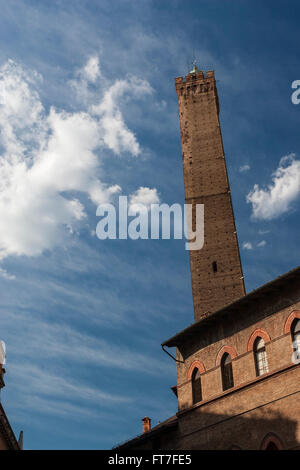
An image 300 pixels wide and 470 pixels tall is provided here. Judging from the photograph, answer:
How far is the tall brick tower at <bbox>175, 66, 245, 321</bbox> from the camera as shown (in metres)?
30.9

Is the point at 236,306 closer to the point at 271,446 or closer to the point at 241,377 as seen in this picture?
the point at 241,377

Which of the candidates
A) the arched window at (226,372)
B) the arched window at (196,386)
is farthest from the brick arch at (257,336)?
the arched window at (196,386)

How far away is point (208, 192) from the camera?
34469mm

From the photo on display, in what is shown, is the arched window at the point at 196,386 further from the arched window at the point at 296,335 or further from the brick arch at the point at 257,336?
the arched window at the point at 296,335

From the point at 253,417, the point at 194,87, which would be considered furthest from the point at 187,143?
the point at 253,417

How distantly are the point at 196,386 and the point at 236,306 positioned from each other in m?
3.38

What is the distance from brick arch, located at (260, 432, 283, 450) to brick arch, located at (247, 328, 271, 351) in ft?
9.09

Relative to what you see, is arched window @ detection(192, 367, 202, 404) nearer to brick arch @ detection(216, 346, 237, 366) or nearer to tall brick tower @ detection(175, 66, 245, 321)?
brick arch @ detection(216, 346, 237, 366)

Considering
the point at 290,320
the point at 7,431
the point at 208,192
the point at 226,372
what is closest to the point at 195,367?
the point at 226,372

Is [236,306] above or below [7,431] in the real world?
above

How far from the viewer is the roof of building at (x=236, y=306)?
16441 millimetres

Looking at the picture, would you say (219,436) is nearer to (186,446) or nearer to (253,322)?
(186,446)

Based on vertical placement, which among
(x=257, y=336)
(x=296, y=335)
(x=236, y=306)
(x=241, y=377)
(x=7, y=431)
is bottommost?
(x=7, y=431)

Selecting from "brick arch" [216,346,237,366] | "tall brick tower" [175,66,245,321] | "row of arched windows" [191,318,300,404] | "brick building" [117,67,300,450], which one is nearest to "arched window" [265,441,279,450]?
"brick building" [117,67,300,450]
